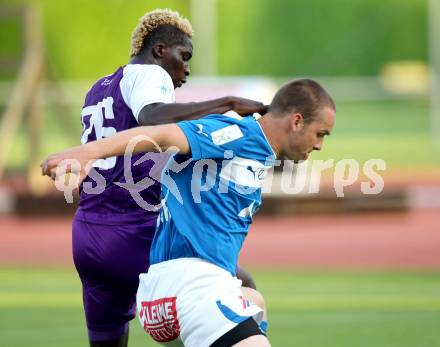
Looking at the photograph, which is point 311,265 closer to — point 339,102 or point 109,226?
point 109,226

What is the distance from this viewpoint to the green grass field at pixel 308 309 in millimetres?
8203

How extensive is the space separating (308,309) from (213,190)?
5.38 meters

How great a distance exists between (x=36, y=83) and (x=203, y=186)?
47.1ft

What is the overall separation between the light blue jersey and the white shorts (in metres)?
0.07

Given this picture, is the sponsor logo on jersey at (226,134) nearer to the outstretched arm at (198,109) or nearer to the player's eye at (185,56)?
the outstretched arm at (198,109)

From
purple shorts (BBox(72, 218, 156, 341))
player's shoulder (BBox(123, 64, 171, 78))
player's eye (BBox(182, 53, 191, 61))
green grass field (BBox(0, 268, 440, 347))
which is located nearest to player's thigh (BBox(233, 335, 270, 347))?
purple shorts (BBox(72, 218, 156, 341))

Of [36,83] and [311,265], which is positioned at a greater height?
[36,83]

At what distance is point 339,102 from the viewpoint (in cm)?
3384

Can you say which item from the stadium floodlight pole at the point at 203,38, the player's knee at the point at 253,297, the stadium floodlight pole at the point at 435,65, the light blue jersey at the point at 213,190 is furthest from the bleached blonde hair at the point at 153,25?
the stadium floodlight pole at the point at 435,65

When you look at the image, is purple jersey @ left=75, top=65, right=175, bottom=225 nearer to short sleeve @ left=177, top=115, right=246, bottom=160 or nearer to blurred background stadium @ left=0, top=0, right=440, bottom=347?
short sleeve @ left=177, top=115, right=246, bottom=160

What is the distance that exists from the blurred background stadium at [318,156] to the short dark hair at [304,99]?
11.9ft

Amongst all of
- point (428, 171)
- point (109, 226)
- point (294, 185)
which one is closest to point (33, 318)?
point (109, 226)

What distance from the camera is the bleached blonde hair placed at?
18.8ft

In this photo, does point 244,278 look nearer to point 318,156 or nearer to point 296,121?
point 296,121
